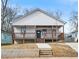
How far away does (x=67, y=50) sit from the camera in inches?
160

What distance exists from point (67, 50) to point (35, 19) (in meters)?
0.73

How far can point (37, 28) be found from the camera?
4.08 m

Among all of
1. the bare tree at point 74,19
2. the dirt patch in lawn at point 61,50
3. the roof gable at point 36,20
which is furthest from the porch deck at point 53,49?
the bare tree at point 74,19

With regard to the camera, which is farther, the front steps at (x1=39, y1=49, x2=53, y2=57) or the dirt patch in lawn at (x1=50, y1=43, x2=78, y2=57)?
the front steps at (x1=39, y1=49, x2=53, y2=57)

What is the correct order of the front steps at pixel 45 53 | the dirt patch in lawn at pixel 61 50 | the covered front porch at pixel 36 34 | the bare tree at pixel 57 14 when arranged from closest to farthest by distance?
the bare tree at pixel 57 14 → the covered front porch at pixel 36 34 → the dirt patch in lawn at pixel 61 50 → the front steps at pixel 45 53

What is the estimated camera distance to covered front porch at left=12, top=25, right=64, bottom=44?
381 cm

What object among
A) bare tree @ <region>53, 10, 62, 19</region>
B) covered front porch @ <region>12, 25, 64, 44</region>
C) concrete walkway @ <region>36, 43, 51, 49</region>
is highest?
bare tree @ <region>53, 10, 62, 19</region>

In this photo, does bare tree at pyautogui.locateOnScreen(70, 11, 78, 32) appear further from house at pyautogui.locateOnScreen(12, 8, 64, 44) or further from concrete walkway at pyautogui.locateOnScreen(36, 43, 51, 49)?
concrete walkway at pyautogui.locateOnScreen(36, 43, 51, 49)

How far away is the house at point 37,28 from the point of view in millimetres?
3824

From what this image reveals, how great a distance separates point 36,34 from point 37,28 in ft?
0.59

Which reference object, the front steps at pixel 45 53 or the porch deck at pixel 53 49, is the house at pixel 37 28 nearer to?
the porch deck at pixel 53 49

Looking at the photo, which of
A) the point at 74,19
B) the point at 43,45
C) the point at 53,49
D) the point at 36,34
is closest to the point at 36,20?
the point at 36,34

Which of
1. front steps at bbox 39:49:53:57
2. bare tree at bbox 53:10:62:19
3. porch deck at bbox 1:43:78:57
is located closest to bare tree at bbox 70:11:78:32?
bare tree at bbox 53:10:62:19

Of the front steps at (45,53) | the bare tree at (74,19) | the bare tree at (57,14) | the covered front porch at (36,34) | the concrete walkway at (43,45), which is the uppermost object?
the bare tree at (57,14)
